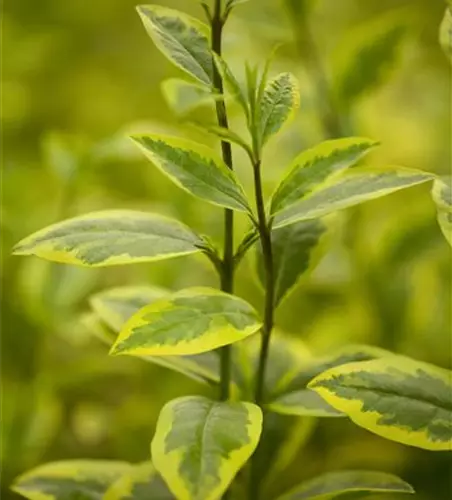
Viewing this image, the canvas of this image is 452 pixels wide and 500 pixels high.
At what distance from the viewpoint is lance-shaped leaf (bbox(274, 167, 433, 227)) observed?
496 mm

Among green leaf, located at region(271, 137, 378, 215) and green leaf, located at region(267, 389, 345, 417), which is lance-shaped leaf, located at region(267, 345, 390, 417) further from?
green leaf, located at region(271, 137, 378, 215)

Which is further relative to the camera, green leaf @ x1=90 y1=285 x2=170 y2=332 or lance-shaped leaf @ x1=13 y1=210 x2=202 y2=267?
green leaf @ x1=90 y1=285 x2=170 y2=332

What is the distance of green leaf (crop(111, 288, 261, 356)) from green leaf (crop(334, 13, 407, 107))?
370mm

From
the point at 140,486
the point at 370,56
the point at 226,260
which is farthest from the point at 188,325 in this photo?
the point at 370,56

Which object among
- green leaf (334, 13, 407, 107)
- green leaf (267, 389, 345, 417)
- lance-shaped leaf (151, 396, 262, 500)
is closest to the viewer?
lance-shaped leaf (151, 396, 262, 500)

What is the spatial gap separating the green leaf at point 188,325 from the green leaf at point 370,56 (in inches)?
14.6

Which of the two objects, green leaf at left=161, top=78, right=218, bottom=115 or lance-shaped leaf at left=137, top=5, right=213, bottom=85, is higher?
lance-shaped leaf at left=137, top=5, right=213, bottom=85

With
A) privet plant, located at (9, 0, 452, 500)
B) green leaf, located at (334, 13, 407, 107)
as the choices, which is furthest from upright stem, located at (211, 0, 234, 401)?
green leaf, located at (334, 13, 407, 107)

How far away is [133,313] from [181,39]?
0.61 feet

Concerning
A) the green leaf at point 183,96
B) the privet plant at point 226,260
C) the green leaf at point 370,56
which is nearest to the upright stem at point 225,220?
the privet plant at point 226,260

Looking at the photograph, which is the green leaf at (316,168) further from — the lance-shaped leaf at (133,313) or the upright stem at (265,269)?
the lance-shaped leaf at (133,313)

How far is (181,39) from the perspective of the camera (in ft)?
1.66

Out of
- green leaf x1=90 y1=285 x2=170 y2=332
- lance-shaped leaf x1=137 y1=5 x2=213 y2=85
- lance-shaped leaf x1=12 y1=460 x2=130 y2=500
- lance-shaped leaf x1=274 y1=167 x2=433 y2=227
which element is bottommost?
lance-shaped leaf x1=12 y1=460 x2=130 y2=500

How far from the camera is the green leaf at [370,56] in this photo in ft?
2.64
